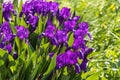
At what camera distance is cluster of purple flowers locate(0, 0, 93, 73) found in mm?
2471

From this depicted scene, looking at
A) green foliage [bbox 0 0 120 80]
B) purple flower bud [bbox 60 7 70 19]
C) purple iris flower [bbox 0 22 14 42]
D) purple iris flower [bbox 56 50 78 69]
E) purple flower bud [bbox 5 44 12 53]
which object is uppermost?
purple flower bud [bbox 60 7 70 19]

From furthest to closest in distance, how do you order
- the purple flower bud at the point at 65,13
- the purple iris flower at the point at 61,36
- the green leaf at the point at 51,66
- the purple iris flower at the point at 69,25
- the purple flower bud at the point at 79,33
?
the purple flower bud at the point at 65,13 → the purple iris flower at the point at 69,25 → the purple flower bud at the point at 79,33 → the purple iris flower at the point at 61,36 → the green leaf at the point at 51,66

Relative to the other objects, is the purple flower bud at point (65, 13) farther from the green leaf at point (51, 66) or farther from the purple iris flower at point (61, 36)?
the green leaf at point (51, 66)

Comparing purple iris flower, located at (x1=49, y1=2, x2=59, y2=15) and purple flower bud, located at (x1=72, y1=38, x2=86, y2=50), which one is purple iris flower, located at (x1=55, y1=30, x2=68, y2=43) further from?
purple iris flower, located at (x1=49, y1=2, x2=59, y2=15)

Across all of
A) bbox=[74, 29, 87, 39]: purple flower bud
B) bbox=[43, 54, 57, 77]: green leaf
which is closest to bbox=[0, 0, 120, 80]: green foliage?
bbox=[43, 54, 57, 77]: green leaf

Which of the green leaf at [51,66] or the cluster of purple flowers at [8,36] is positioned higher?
the cluster of purple flowers at [8,36]

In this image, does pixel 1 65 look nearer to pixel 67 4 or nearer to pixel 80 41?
pixel 80 41

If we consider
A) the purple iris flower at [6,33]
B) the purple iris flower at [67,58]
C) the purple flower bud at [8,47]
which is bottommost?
the purple iris flower at [67,58]

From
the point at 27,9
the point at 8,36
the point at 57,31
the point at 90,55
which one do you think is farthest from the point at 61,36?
the point at 27,9

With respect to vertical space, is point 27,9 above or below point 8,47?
above

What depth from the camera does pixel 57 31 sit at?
2582 mm

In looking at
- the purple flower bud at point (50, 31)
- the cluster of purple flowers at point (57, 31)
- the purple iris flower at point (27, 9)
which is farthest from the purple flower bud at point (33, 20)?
the purple flower bud at point (50, 31)

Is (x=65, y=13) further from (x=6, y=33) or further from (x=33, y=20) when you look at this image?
(x=6, y=33)

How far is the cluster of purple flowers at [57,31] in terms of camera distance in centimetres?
247
